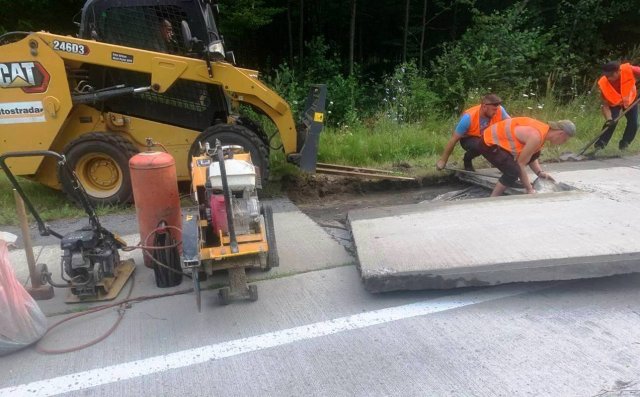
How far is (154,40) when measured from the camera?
611 cm

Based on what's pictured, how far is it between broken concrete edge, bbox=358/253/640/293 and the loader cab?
11.8 ft

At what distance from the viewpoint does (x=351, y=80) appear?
38.2 ft

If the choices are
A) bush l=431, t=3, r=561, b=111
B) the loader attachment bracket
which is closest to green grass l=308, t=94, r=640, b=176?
bush l=431, t=3, r=561, b=111

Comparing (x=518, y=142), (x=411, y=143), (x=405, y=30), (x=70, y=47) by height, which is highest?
(x=405, y=30)

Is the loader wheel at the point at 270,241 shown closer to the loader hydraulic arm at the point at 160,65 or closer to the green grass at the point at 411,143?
the loader hydraulic arm at the point at 160,65

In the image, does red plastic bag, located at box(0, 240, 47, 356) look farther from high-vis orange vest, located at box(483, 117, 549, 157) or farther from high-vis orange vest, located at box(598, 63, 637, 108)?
high-vis orange vest, located at box(598, 63, 637, 108)

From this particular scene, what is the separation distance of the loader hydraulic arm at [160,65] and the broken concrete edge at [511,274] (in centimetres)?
315

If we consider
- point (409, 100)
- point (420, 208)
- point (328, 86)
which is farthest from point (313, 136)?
point (328, 86)

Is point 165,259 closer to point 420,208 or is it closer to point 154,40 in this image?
point 420,208

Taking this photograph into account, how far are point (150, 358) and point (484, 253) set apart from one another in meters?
2.36

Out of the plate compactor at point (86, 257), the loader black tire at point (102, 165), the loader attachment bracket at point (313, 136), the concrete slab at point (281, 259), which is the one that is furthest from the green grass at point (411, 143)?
the plate compactor at point (86, 257)

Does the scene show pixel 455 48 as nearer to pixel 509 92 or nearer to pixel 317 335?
pixel 509 92

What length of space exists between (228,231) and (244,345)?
2.61ft

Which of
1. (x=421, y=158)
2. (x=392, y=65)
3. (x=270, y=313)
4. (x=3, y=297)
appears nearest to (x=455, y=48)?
(x=392, y=65)
